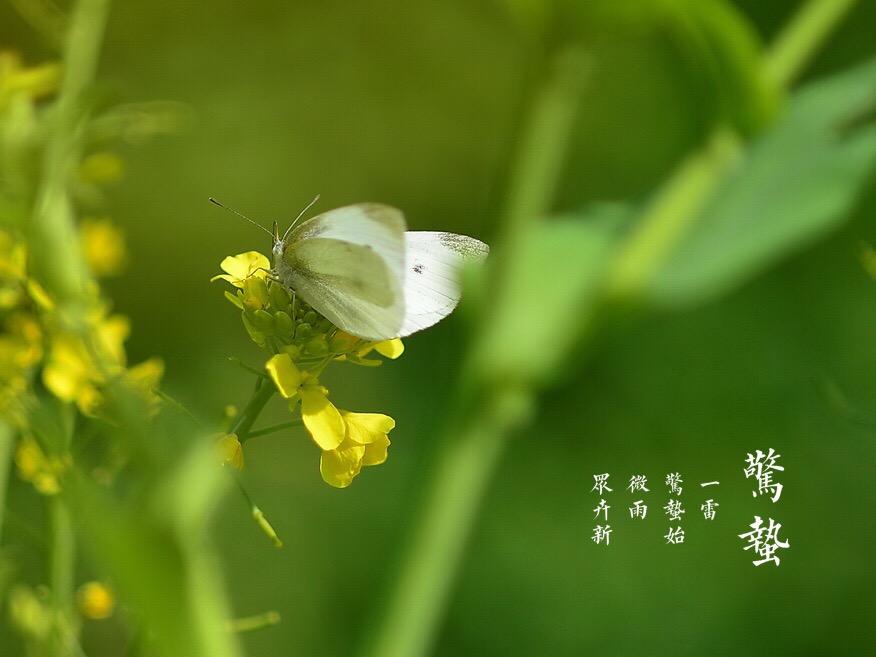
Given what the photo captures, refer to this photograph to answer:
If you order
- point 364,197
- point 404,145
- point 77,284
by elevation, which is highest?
point 404,145

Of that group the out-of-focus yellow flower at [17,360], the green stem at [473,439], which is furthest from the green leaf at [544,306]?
the out-of-focus yellow flower at [17,360]

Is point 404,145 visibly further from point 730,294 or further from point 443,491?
point 443,491

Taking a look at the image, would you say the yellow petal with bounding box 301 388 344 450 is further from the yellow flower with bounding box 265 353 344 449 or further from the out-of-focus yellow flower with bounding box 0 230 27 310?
A: the out-of-focus yellow flower with bounding box 0 230 27 310

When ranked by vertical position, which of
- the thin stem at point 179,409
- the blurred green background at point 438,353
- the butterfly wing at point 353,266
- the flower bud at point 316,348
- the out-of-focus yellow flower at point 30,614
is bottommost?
the out-of-focus yellow flower at point 30,614

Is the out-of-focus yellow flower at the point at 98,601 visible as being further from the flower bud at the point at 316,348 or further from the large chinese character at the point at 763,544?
the large chinese character at the point at 763,544

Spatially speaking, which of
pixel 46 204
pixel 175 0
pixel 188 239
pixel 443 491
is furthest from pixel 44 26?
pixel 175 0

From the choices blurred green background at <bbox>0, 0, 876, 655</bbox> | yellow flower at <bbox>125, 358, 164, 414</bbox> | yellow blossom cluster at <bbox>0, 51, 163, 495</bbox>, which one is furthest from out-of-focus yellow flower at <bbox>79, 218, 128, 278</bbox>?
blurred green background at <bbox>0, 0, 876, 655</bbox>
